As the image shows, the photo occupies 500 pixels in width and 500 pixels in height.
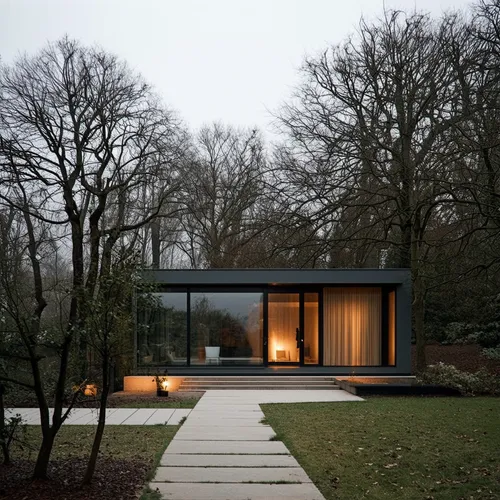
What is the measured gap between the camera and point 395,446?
8.29 meters

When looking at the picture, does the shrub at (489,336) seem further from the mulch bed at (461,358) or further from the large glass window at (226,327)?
the large glass window at (226,327)

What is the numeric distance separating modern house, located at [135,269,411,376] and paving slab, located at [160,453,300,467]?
9744 mm

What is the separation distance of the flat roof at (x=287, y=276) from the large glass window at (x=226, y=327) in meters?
0.67

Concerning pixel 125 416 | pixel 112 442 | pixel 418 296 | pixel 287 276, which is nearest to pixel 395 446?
pixel 112 442

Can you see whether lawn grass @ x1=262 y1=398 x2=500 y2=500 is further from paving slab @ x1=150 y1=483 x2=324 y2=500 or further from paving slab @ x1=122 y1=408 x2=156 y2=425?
paving slab @ x1=122 y1=408 x2=156 y2=425

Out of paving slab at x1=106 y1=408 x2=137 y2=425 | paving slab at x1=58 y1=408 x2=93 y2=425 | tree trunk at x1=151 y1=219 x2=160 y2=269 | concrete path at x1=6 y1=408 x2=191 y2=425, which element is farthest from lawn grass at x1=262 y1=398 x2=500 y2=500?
tree trunk at x1=151 y1=219 x2=160 y2=269

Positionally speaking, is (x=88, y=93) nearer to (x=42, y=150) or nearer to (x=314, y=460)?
(x=42, y=150)

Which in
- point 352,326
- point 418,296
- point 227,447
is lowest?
point 227,447

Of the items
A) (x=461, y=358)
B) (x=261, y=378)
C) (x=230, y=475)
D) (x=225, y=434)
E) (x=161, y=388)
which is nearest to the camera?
(x=230, y=475)

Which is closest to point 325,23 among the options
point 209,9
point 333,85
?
point 209,9

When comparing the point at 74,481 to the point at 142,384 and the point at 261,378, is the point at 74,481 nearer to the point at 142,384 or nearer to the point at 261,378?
the point at 142,384

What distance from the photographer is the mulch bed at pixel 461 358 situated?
780 inches

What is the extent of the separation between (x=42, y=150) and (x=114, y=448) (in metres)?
12.2

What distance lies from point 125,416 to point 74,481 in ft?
17.5
